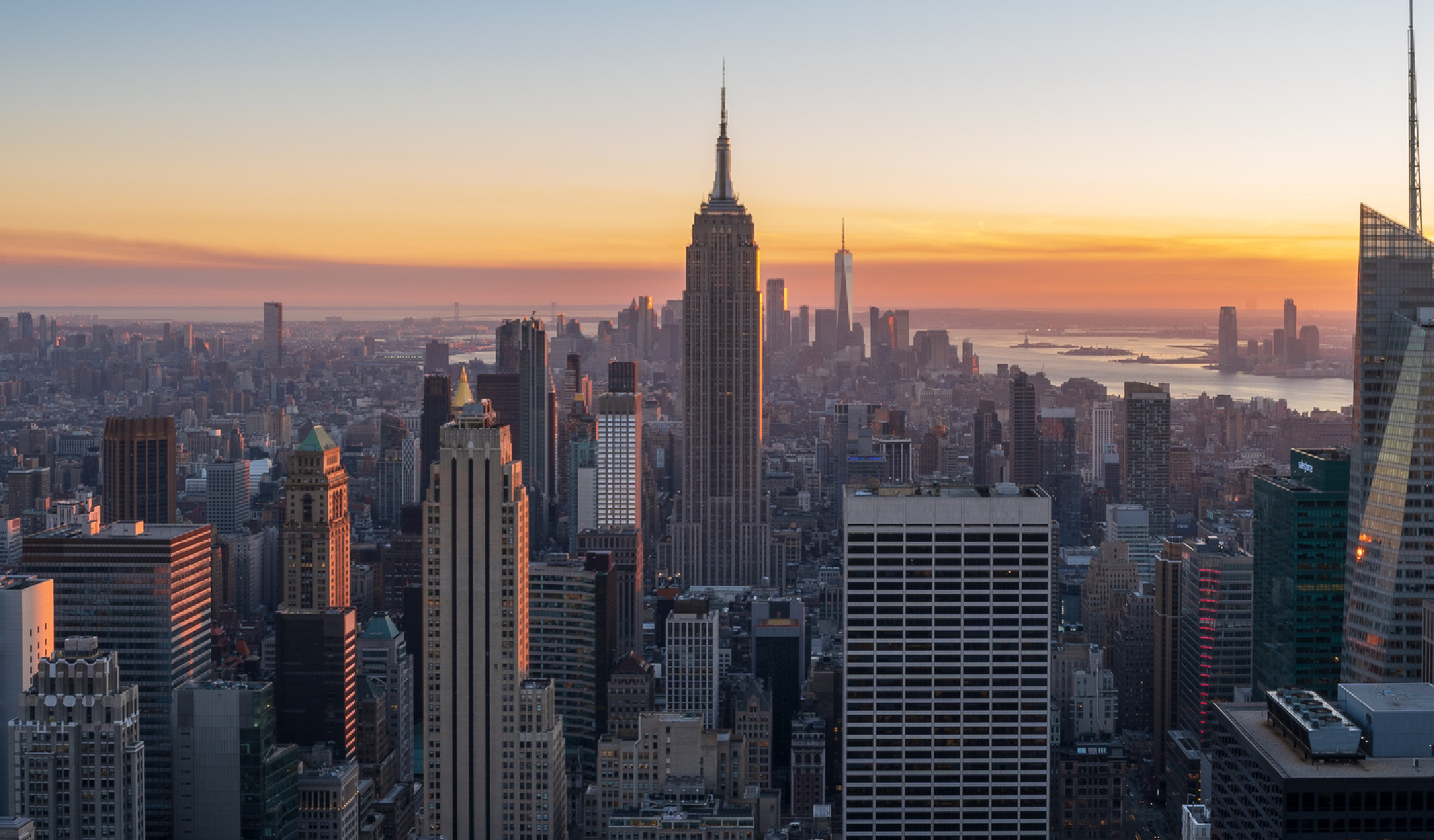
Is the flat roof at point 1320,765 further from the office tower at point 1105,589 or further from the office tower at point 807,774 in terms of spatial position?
the office tower at point 1105,589

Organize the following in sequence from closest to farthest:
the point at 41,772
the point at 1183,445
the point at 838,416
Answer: the point at 41,772
the point at 1183,445
the point at 838,416

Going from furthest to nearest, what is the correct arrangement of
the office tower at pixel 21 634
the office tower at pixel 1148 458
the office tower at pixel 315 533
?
the office tower at pixel 1148 458 → the office tower at pixel 315 533 → the office tower at pixel 21 634

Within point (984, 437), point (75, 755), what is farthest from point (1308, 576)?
point (984, 437)

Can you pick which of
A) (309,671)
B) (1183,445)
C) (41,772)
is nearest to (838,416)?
(1183,445)

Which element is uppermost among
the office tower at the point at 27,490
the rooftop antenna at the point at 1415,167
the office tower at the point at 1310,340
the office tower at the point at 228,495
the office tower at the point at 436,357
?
the rooftop antenna at the point at 1415,167

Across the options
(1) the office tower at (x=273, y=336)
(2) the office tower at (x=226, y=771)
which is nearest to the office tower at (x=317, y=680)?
(2) the office tower at (x=226, y=771)

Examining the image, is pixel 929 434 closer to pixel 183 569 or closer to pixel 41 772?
pixel 183 569
